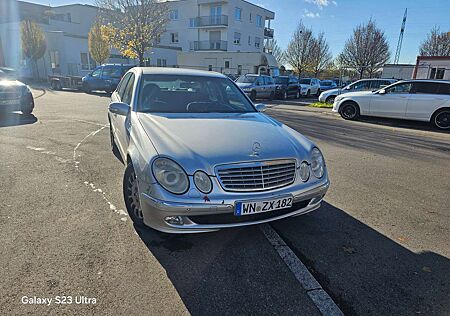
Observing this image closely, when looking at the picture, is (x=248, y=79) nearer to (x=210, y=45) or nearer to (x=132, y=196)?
(x=132, y=196)

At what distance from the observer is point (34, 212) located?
3.35 meters

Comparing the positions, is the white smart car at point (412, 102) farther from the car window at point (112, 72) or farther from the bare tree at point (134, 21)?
the bare tree at point (134, 21)

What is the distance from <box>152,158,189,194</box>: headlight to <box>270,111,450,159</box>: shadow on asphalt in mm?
5722

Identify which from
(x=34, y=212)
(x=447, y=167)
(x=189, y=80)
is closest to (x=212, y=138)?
(x=189, y=80)

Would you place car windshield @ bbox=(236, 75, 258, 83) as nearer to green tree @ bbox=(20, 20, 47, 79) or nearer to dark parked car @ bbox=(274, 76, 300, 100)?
dark parked car @ bbox=(274, 76, 300, 100)

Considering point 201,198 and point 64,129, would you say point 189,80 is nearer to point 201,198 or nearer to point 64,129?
point 201,198

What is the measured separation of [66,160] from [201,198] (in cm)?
386

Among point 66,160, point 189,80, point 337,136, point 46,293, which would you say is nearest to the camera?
point 46,293

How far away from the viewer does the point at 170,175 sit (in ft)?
8.20

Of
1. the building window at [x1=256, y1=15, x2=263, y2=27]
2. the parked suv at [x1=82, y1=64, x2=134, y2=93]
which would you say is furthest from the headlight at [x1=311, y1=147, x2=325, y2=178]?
the building window at [x1=256, y1=15, x2=263, y2=27]

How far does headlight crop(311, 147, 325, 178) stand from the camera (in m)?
2.99

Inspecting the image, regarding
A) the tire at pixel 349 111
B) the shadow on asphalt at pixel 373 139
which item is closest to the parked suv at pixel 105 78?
the shadow on asphalt at pixel 373 139

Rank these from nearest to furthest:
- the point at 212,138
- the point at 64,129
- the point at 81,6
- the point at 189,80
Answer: the point at 212,138, the point at 189,80, the point at 64,129, the point at 81,6

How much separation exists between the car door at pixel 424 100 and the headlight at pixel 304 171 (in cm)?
959
